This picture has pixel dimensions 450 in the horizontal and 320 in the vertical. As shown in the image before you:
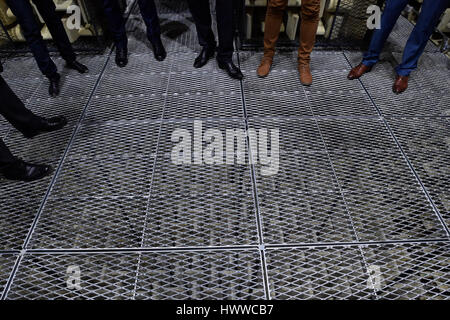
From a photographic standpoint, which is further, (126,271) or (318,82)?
(318,82)

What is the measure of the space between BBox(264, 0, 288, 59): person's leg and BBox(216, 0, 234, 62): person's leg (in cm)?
38

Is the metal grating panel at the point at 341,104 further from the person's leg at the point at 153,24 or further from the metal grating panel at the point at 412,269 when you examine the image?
the person's leg at the point at 153,24

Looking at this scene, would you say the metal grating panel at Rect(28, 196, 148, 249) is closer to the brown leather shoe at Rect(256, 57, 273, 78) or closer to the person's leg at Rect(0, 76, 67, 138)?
the person's leg at Rect(0, 76, 67, 138)

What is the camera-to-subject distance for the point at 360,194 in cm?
198

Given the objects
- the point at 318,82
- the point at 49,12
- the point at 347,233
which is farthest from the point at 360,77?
the point at 49,12

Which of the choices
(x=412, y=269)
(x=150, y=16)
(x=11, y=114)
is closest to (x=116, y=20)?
(x=150, y=16)

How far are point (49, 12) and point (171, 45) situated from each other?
1399 mm

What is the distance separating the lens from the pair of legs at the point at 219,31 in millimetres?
2691

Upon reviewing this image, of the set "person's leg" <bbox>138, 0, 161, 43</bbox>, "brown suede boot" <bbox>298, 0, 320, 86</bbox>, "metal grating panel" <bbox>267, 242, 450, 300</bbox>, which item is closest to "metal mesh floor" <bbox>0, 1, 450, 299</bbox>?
"metal grating panel" <bbox>267, 242, 450, 300</bbox>

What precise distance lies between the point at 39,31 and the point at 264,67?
2314mm

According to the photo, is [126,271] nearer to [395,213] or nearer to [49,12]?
[395,213]

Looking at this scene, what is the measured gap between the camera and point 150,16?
119 inches

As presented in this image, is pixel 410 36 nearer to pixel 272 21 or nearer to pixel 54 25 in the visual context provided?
pixel 272 21
